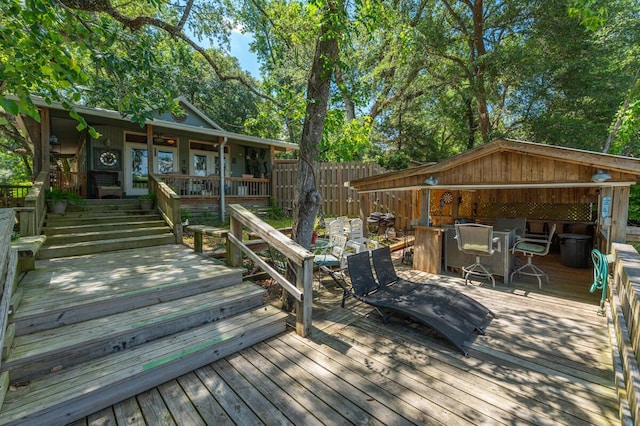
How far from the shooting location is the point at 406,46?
16.4 ft

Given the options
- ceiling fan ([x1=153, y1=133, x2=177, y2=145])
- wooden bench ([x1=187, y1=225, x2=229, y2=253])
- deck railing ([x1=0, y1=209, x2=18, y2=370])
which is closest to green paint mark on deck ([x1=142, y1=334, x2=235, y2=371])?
deck railing ([x1=0, y1=209, x2=18, y2=370])

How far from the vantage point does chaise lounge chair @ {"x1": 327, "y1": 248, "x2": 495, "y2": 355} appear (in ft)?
10.3

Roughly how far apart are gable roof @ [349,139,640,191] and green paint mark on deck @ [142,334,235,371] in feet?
15.7

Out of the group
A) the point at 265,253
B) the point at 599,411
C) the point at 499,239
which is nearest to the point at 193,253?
the point at 265,253

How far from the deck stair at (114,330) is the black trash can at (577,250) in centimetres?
710

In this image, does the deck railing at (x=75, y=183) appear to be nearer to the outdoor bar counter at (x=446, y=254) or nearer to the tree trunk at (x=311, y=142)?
the tree trunk at (x=311, y=142)

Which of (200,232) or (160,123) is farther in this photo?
(160,123)

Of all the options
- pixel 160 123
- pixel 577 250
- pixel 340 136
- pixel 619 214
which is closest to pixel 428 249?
pixel 619 214

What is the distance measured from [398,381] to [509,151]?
4.38 meters

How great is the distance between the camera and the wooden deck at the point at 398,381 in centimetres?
208

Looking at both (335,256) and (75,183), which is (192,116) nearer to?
(75,183)

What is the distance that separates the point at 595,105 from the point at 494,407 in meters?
12.7

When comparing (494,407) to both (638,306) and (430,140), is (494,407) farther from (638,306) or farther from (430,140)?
(430,140)

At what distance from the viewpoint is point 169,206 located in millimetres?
6137
